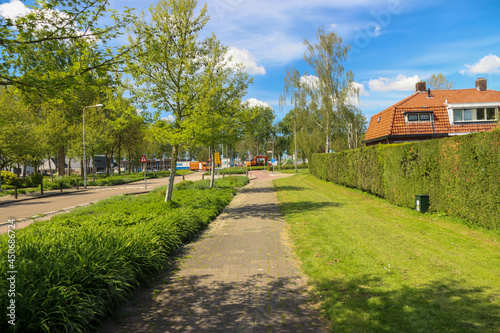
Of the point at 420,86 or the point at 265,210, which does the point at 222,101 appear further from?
the point at 420,86

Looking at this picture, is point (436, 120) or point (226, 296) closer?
point (226, 296)

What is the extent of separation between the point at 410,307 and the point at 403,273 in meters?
1.23

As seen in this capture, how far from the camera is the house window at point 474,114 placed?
26.5 m

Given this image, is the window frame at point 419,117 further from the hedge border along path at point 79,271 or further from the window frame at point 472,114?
the hedge border along path at point 79,271

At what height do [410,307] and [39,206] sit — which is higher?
[410,307]

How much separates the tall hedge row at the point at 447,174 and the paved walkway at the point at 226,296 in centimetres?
492

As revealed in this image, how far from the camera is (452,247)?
20.4 feet

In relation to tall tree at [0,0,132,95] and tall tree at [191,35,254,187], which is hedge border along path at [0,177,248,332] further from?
tall tree at [191,35,254,187]

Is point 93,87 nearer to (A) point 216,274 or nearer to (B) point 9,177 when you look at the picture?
(A) point 216,274

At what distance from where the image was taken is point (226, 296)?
427cm

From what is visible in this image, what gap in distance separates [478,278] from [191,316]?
4123 millimetres

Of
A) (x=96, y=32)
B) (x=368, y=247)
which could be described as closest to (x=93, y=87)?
(x=96, y=32)

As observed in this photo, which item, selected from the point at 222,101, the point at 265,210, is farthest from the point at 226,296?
the point at 222,101

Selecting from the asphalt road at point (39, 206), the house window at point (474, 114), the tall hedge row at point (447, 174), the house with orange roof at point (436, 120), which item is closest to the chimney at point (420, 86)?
the house with orange roof at point (436, 120)
